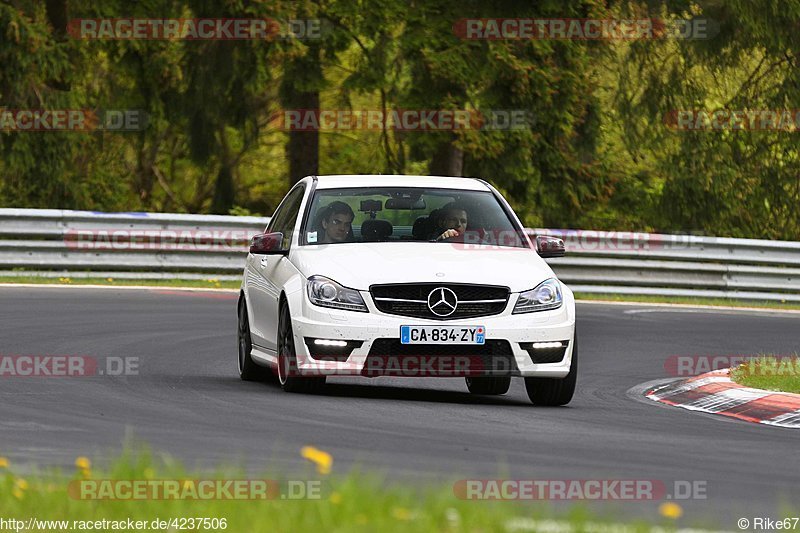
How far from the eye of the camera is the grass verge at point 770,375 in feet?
40.9

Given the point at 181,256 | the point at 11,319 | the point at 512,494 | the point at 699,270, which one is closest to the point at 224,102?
the point at 181,256

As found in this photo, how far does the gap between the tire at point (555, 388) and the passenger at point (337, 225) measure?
5.61 ft

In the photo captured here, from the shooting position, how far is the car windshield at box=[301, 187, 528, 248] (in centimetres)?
1228

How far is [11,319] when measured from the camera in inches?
679

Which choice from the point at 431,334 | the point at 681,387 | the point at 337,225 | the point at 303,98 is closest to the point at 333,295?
the point at 431,334

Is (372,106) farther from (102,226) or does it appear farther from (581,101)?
(102,226)

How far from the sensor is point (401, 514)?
5.96 m

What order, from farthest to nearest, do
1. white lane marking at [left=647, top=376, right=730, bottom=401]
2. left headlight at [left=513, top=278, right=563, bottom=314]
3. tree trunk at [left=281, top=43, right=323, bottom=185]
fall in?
1. tree trunk at [left=281, top=43, right=323, bottom=185]
2. white lane marking at [left=647, top=376, right=730, bottom=401]
3. left headlight at [left=513, top=278, right=563, bottom=314]

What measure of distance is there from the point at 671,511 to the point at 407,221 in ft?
22.0

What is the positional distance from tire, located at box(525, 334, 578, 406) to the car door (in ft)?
6.23

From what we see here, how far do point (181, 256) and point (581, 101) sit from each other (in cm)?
1105
